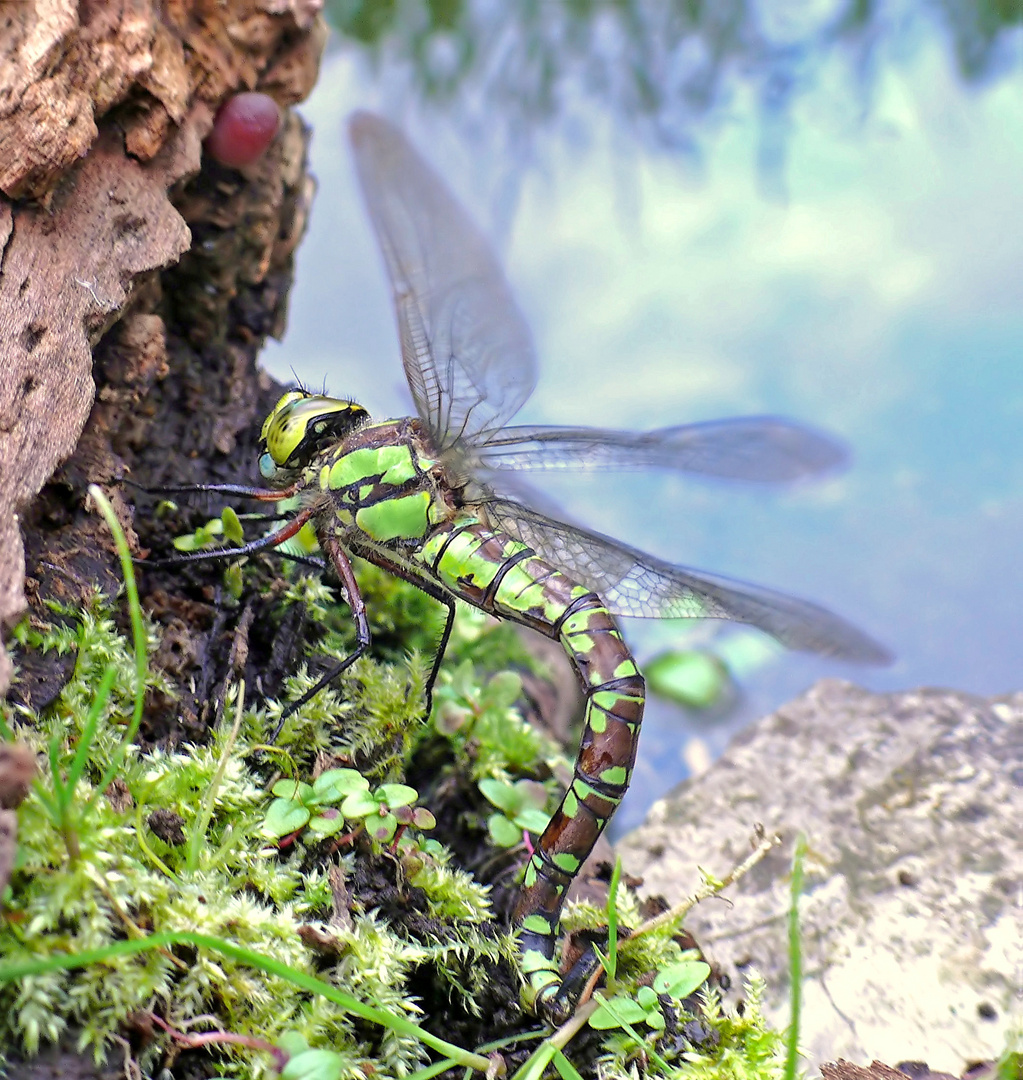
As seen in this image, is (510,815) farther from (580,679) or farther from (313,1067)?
(313,1067)

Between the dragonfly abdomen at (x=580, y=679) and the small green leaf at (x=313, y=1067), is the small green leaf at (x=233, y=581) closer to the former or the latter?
the dragonfly abdomen at (x=580, y=679)

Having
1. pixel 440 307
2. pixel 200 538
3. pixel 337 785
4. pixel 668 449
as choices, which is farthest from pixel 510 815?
pixel 440 307

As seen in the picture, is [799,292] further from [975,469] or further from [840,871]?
[840,871]

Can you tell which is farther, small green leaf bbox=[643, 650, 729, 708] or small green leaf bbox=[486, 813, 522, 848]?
small green leaf bbox=[643, 650, 729, 708]

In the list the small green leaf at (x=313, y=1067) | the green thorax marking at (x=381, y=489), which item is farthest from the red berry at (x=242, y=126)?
the small green leaf at (x=313, y=1067)

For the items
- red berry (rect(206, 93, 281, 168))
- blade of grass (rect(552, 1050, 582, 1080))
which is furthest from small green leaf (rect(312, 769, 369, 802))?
red berry (rect(206, 93, 281, 168))

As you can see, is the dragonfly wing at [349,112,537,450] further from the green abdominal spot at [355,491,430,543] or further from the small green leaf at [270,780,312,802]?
the small green leaf at [270,780,312,802]

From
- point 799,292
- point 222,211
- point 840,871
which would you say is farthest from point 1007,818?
point 799,292
